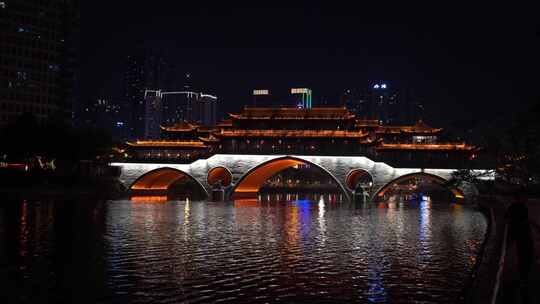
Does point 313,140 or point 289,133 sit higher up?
point 289,133

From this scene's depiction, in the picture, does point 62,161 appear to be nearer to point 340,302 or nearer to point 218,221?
point 218,221

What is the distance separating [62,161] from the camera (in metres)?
80.6

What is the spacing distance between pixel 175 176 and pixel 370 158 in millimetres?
27934

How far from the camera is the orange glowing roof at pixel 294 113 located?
8156cm

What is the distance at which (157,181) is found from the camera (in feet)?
299

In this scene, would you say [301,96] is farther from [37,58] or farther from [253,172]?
[37,58]

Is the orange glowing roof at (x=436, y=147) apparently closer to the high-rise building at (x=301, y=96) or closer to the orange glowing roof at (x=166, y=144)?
the orange glowing roof at (x=166, y=144)

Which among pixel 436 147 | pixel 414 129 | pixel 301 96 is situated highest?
pixel 301 96

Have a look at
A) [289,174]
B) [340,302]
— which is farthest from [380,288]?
[289,174]

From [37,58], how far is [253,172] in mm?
54901

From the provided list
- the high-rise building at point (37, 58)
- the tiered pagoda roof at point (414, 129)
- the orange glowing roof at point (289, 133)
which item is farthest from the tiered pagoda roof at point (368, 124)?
the high-rise building at point (37, 58)

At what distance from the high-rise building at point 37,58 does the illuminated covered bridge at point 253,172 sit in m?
34.8

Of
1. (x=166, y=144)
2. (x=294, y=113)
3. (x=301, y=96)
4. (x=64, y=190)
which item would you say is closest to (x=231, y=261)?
(x=64, y=190)

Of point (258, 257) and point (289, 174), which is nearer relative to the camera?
point (258, 257)
